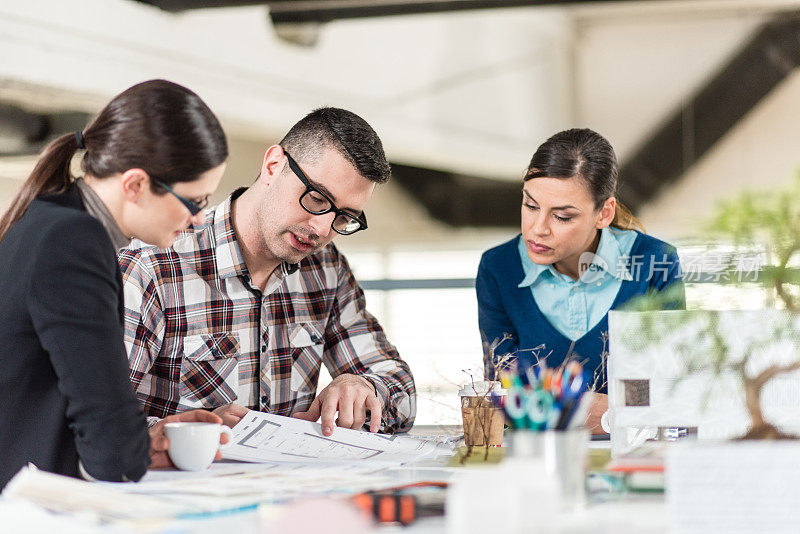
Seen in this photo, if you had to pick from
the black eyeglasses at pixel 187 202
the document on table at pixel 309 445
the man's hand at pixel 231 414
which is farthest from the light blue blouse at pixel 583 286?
the black eyeglasses at pixel 187 202

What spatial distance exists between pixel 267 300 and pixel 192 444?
0.62m

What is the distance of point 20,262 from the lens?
119 centimetres

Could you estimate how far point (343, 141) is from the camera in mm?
1824

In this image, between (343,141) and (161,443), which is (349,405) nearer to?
(161,443)

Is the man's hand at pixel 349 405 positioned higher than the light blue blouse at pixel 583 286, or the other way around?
the light blue blouse at pixel 583 286

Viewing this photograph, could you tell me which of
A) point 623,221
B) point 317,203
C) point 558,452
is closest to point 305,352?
point 317,203

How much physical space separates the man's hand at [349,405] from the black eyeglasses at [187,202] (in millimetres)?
457

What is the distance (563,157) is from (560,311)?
0.37 m

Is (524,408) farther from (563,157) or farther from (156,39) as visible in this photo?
(156,39)

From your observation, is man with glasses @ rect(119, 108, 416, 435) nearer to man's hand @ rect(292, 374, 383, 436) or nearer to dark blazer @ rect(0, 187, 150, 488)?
man's hand @ rect(292, 374, 383, 436)

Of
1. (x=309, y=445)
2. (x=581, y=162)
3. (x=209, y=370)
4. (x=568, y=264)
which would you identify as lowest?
(x=309, y=445)

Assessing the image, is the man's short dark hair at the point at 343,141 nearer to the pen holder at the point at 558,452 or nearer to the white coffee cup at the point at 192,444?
the white coffee cup at the point at 192,444

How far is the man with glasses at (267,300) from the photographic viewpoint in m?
1.73

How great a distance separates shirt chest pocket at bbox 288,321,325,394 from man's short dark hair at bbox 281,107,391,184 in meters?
0.36
